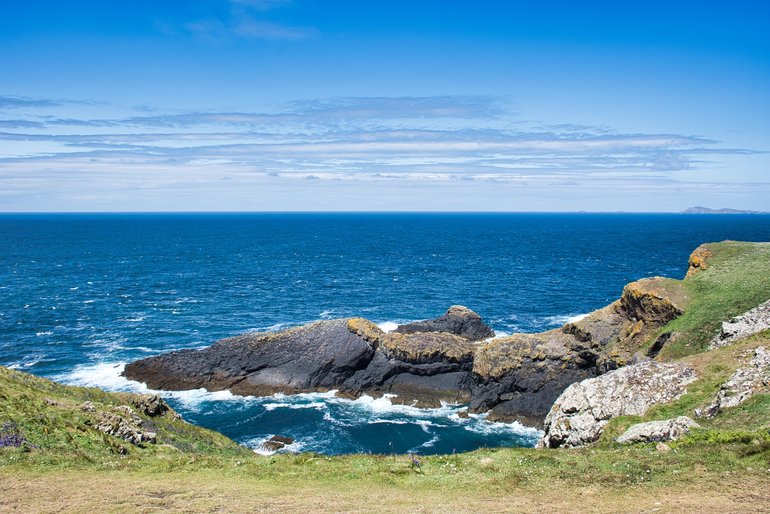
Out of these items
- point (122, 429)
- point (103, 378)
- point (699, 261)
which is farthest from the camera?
point (699, 261)

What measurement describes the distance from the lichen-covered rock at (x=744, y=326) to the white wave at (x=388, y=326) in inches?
1522

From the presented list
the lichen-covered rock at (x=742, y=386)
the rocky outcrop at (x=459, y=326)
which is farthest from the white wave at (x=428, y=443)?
the lichen-covered rock at (x=742, y=386)

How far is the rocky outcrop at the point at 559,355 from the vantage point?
49.8m

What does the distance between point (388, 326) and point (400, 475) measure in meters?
49.6

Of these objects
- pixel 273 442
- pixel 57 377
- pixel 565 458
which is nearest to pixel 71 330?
pixel 57 377

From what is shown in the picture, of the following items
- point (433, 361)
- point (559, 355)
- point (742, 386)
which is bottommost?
point (433, 361)

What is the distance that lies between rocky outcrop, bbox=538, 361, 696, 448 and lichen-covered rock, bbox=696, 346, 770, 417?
7.91 feet

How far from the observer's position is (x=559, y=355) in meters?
51.9

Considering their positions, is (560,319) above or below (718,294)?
below

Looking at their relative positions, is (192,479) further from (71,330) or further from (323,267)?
(323,267)

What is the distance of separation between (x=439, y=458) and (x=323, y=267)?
106m

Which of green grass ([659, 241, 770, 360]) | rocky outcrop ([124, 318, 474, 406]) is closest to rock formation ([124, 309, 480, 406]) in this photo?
rocky outcrop ([124, 318, 474, 406])

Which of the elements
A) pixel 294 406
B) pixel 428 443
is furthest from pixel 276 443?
pixel 428 443

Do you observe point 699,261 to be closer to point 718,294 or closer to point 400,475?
point 718,294
